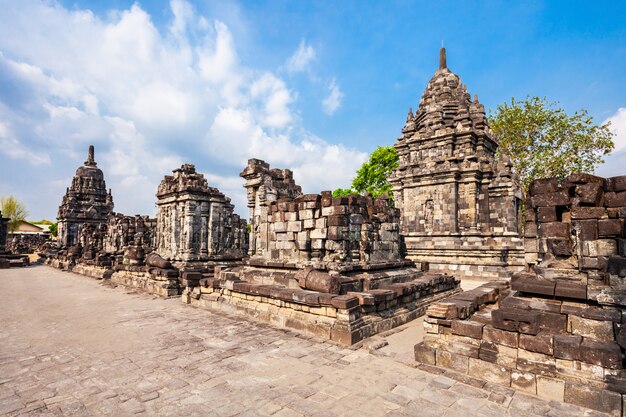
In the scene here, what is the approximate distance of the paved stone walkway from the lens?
3668 millimetres

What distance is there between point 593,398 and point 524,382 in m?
0.65

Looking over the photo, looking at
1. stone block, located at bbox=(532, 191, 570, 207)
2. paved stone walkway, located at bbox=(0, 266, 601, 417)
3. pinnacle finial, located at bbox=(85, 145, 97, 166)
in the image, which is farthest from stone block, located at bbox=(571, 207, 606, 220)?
pinnacle finial, located at bbox=(85, 145, 97, 166)

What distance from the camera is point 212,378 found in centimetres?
444

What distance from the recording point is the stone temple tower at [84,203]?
29641 millimetres

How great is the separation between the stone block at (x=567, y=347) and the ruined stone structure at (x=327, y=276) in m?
2.96

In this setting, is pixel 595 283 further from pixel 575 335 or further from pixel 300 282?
pixel 300 282

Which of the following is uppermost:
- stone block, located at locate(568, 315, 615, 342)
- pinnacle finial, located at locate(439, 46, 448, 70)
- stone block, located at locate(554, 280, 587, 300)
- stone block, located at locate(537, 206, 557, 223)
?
pinnacle finial, located at locate(439, 46, 448, 70)

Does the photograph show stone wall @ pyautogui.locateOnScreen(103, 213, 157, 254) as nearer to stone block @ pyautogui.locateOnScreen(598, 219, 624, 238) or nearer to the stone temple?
the stone temple

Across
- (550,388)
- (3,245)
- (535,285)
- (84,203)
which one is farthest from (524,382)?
(84,203)

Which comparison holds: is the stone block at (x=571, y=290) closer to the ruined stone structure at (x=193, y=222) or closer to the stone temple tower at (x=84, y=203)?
the ruined stone structure at (x=193, y=222)

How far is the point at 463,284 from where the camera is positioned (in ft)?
45.1

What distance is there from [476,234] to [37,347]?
657 inches

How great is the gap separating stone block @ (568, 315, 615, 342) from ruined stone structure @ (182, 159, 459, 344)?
10.4 ft

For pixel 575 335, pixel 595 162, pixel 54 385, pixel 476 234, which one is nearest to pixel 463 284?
pixel 476 234
